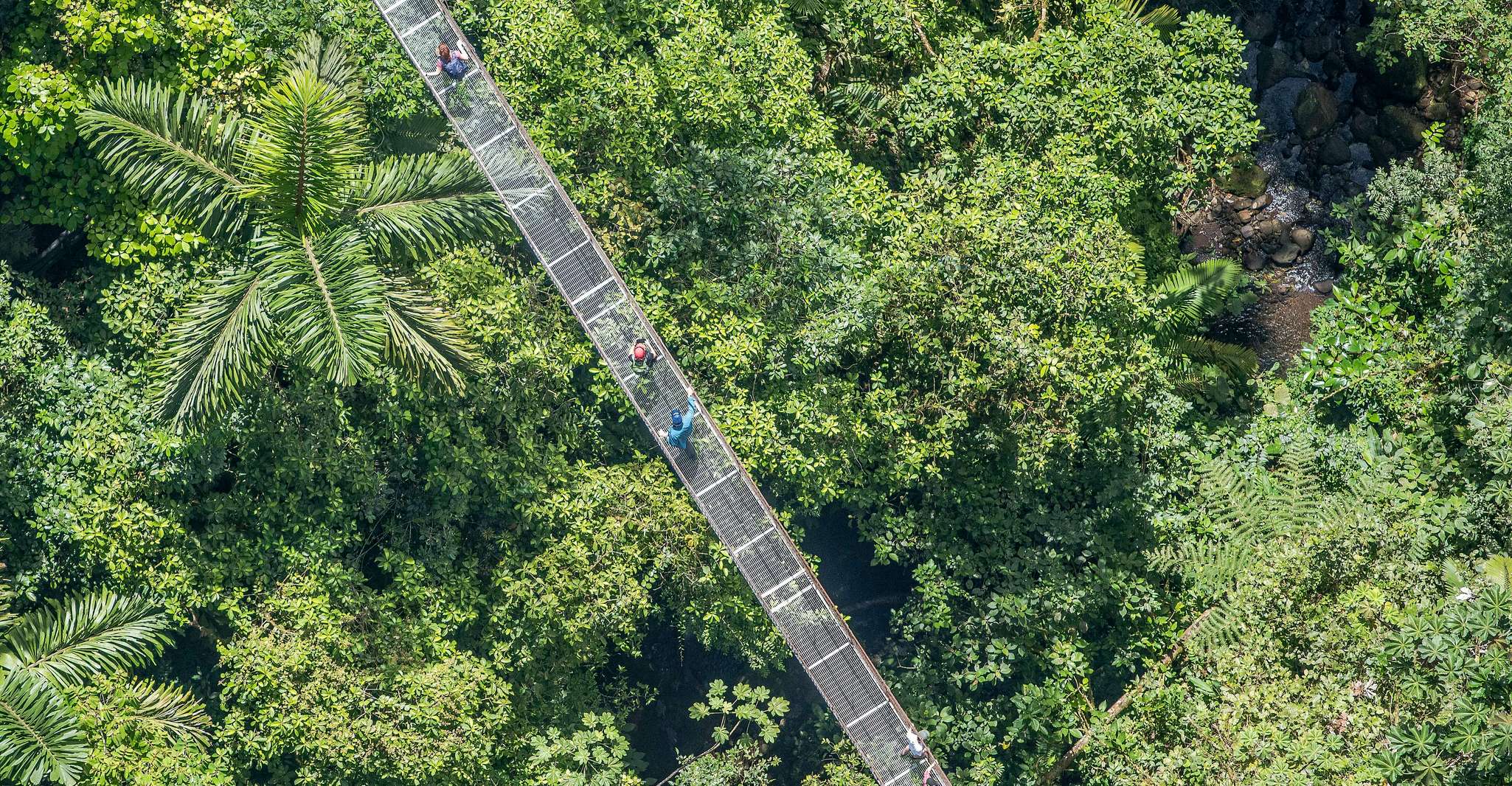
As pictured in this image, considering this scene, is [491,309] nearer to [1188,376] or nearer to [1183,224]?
[1188,376]

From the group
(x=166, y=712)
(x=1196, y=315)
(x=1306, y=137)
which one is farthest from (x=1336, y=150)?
(x=166, y=712)

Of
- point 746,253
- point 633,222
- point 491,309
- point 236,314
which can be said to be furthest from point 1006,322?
point 236,314

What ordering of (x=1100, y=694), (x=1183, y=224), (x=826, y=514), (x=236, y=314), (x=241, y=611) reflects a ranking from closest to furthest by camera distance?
A: (x=236, y=314) → (x=241, y=611) → (x=1100, y=694) → (x=826, y=514) → (x=1183, y=224)

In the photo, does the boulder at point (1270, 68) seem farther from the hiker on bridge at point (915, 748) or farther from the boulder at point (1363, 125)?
the hiker on bridge at point (915, 748)

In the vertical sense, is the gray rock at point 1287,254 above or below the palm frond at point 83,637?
below

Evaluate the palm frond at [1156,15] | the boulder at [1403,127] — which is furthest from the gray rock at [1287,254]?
the palm frond at [1156,15]

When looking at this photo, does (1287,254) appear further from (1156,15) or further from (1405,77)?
(1156,15)
